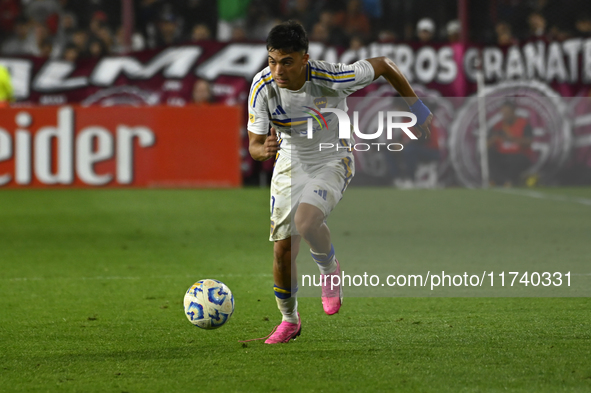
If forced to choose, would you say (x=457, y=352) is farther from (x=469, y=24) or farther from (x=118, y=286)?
(x=469, y=24)

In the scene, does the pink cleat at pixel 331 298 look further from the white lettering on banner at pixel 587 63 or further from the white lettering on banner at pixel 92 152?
the white lettering on banner at pixel 587 63

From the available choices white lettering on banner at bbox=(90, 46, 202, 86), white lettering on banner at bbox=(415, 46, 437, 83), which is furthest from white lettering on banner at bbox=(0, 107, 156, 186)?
white lettering on banner at bbox=(415, 46, 437, 83)

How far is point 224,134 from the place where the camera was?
580 inches

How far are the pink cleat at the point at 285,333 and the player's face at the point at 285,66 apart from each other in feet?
4.15

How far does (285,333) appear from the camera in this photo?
15.5ft

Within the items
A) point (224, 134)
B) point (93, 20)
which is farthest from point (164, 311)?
point (93, 20)

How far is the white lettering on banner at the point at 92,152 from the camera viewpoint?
14312mm

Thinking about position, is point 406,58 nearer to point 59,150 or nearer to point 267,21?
point 267,21

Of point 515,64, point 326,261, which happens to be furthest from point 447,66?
point 326,261

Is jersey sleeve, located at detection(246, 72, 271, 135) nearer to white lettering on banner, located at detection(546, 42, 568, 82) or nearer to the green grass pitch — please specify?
the green grass pitch

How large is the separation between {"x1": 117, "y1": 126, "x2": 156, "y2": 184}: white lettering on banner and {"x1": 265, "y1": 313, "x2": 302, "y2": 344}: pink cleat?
1009 cm

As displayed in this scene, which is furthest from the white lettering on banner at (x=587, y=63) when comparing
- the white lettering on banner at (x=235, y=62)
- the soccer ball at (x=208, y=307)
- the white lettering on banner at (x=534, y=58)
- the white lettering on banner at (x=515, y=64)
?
the soccer ball at (x=208, y=307)

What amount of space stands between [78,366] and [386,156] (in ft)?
36.8

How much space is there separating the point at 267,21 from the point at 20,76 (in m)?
4.41
